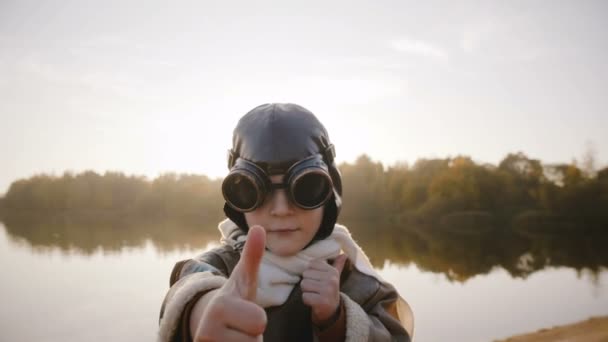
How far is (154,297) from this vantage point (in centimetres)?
1461

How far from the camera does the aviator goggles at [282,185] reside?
1387mm

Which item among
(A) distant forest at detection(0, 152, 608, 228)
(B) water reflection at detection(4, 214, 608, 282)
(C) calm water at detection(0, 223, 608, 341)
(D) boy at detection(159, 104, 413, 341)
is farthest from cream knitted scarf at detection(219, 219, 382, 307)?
(A) distant forest at detection(0, 152, 608, 228)

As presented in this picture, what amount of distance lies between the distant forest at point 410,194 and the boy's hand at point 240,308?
4752 cm

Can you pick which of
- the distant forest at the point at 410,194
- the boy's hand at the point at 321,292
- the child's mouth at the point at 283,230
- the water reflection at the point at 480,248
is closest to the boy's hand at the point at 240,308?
the boy's hand at the point at 321,292

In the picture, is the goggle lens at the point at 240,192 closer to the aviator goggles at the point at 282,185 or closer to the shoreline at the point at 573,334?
the aviator goggles at the point at 282,185

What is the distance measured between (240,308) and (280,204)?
62 cm

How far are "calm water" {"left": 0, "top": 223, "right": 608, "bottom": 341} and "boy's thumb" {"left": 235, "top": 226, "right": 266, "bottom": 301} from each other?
35.9 feet

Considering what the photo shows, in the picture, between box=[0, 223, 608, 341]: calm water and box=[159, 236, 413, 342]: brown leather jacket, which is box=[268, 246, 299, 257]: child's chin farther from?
box=[0, 223, 608, 341]: calm water

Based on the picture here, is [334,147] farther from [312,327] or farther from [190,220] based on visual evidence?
[190,220]

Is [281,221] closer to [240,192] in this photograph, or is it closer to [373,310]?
[240,192]

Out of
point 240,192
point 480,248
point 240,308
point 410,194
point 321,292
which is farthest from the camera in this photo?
point 410,194

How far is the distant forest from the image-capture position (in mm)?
44062

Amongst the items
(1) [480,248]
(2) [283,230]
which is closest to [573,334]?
(2) [283,230]

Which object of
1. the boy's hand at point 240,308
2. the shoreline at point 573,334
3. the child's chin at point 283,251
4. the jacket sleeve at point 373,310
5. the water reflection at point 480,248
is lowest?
the water reflection at point 480,248
